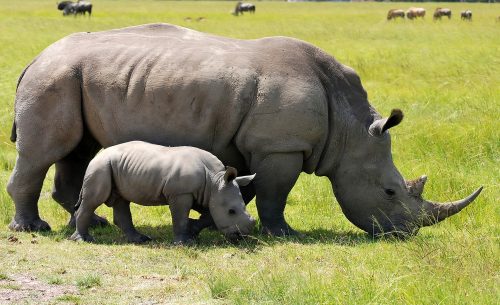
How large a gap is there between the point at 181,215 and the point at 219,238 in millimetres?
647

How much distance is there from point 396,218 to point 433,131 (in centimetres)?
445

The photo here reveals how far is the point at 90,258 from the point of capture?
7.67 meters

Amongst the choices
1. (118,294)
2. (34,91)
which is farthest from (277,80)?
(118,294)

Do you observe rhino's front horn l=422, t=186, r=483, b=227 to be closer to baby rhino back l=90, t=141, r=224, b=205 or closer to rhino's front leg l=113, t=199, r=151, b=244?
baby rhino back l=90, t=141, r=224, b=205

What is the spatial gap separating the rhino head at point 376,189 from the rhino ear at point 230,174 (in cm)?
117

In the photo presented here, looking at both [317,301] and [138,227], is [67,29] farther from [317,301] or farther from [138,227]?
[317,301]

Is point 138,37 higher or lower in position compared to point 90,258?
higher

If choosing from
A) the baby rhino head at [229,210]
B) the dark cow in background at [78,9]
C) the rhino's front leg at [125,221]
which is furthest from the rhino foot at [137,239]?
the dark cow in background at [78,9]

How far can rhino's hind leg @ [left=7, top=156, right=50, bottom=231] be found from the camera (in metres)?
8.90

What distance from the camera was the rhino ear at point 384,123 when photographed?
8328 mm

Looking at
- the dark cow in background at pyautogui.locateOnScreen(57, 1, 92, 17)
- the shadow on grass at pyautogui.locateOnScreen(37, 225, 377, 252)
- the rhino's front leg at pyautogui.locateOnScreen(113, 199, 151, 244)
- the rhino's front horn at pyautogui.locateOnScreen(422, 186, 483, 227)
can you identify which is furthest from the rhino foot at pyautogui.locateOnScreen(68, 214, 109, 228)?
the dark cow in background at pyautogui.locateOnScreen(57, 1, 92, 17)

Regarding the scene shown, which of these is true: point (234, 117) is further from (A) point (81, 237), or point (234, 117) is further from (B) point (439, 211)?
(B) point (439, 211)

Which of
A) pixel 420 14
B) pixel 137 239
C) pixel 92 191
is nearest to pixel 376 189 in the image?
pixel 137 239

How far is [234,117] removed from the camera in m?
8.48
